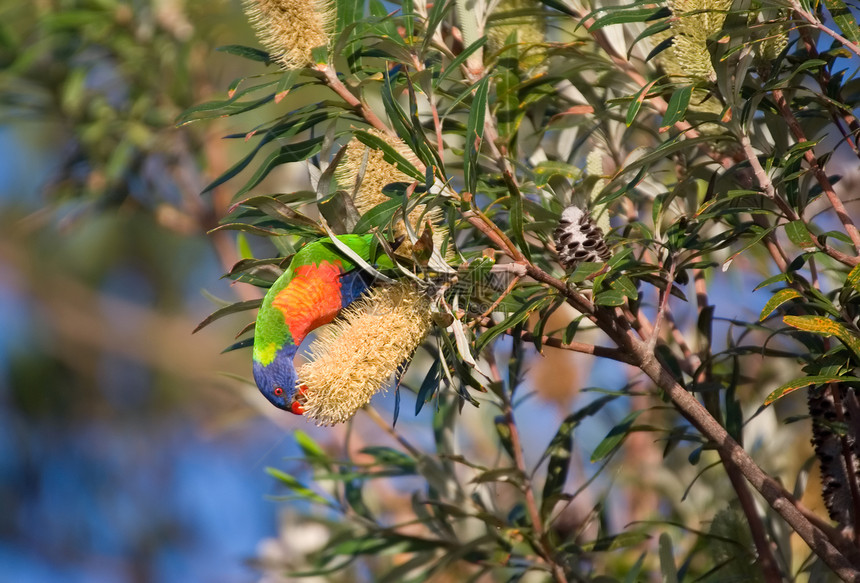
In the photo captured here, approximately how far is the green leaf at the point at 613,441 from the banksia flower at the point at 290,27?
731mm

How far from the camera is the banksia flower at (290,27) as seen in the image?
1.05m

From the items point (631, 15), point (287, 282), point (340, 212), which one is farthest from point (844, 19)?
point (287, 282)

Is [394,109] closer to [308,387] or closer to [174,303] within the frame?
[308,387]

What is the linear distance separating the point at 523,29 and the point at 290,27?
0.46 meters

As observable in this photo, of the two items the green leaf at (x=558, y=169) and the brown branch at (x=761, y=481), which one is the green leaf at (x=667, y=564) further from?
the green leaf at (x=558, y=169)

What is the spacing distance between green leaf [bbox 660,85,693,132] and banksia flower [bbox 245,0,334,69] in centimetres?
48

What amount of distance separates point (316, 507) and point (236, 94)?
51.9 inches

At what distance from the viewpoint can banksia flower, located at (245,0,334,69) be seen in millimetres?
1055

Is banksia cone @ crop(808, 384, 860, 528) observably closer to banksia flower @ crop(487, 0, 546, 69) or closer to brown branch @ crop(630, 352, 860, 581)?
brown branch @ crop(630, 352, 860, 581)

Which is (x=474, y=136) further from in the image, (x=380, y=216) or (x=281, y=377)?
(x=281, y=377)

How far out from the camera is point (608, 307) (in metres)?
1.02

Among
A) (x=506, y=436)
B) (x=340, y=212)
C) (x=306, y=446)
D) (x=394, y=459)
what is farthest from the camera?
(x=306, y=446)

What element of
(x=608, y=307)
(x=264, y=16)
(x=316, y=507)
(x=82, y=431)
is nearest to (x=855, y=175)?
(x=608, y=307)

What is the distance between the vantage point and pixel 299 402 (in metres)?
1.03
